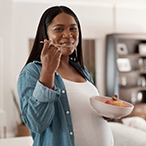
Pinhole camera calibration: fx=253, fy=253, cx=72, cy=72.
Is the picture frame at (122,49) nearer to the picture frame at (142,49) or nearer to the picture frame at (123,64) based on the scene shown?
the picture frame at (123,64)

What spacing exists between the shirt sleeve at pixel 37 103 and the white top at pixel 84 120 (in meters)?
0.15

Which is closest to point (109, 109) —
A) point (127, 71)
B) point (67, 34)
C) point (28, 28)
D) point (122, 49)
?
point (67, 34)

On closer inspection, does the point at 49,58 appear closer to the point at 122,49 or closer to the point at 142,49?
the point at 122,49

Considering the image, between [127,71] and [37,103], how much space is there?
438 centimetres

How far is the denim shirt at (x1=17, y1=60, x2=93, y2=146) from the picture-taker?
0.96m

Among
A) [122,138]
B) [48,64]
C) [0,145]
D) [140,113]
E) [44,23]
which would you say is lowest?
[140,113]

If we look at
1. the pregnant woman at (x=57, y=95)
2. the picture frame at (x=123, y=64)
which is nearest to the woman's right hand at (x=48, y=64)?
the pregnant woman at (x=57, y=95)

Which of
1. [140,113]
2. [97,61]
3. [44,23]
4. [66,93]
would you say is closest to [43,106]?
[66,93]

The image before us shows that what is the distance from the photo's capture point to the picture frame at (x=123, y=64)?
5.17 m

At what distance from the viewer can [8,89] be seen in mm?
4418

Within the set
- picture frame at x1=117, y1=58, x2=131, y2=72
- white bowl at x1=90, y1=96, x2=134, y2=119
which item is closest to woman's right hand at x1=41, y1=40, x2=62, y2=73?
white bowl at x1=90, y1=96, x2=134, y2=119

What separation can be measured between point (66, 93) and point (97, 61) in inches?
164

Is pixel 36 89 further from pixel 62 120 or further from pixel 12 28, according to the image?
pixel 12 28

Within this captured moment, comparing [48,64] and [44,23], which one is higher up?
[44,23]
